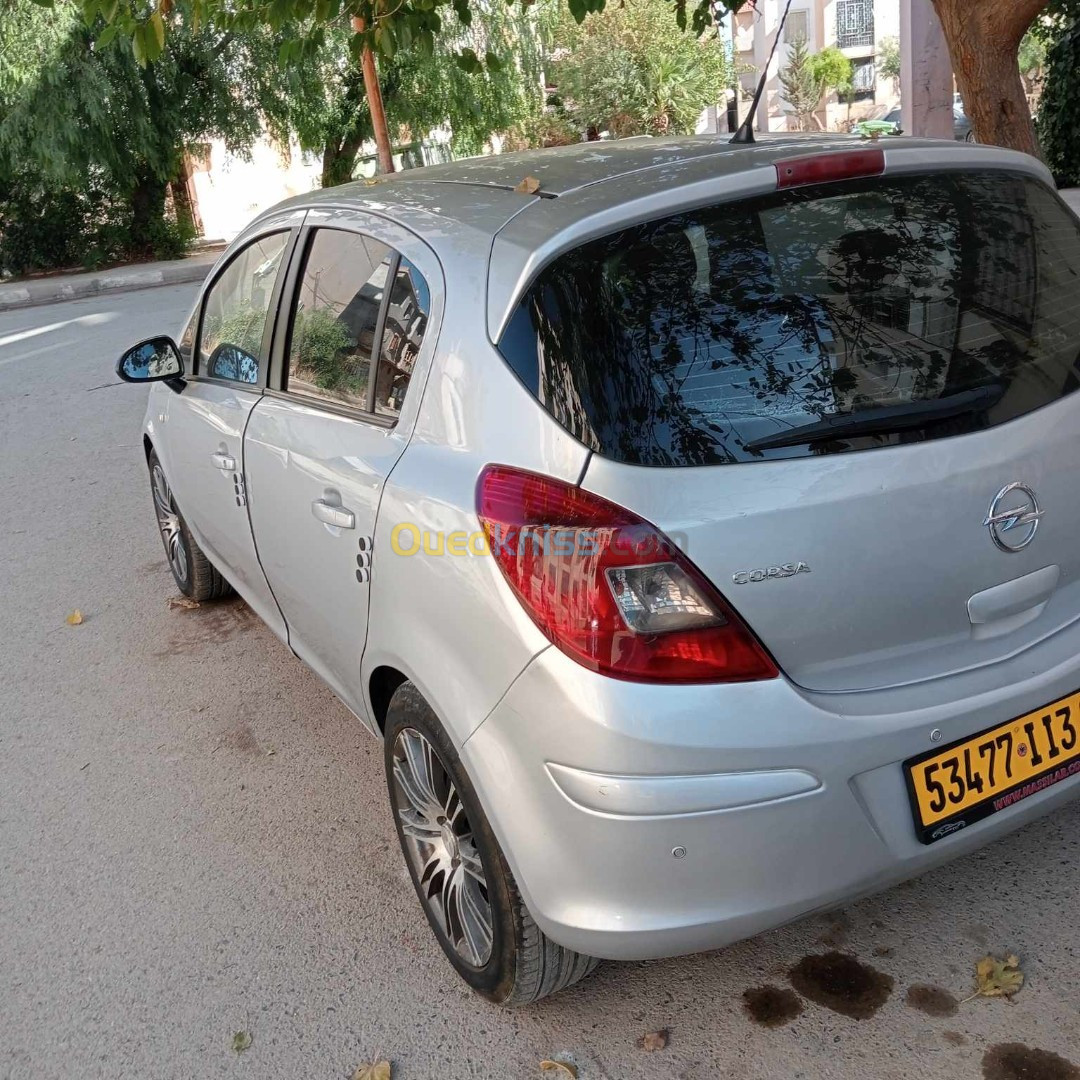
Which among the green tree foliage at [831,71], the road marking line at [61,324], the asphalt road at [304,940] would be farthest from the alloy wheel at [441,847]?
the green tree foliage at [831,71]

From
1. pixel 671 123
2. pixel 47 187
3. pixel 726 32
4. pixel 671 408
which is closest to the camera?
pixel 671 408

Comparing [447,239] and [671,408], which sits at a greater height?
[447,239]

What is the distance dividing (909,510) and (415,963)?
1.61 m

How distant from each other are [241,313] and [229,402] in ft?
1.13

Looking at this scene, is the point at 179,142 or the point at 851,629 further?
the point at 179,142

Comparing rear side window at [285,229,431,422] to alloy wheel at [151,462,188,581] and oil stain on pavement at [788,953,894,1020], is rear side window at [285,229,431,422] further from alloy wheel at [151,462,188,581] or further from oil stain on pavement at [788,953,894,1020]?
alloy wheel at [151,462,188,581]

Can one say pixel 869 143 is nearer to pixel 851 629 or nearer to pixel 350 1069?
pixel 851 629

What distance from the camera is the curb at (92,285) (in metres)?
18.9

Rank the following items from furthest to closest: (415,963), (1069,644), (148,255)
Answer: (148,255) → (415,963) → (1069,644)

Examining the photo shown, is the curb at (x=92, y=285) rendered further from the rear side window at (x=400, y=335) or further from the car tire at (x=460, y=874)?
the car tire at (x=460, y=874)

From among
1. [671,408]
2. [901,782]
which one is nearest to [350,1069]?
[901,782]

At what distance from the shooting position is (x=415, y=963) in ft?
9.41

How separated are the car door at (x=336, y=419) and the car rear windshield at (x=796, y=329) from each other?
1.63 feet

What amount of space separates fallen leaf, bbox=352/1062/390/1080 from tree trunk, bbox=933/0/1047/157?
17.4 feet
